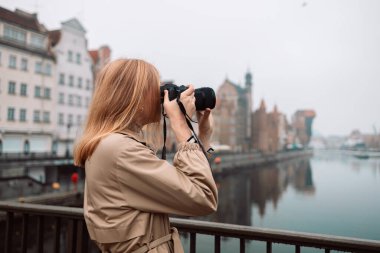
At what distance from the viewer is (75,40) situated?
15805 mm

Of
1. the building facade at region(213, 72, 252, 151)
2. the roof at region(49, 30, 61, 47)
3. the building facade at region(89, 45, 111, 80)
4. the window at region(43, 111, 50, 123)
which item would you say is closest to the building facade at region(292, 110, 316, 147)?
the window at region(43, 111, 50, 123)

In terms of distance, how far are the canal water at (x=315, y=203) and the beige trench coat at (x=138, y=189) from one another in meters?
1.30

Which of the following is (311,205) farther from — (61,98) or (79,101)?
(79,101)

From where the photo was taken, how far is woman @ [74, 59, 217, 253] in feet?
2.43

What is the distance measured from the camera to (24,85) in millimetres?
8273

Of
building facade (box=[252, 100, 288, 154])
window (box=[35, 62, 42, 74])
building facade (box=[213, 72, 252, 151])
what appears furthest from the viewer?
building facade (box=[252, 100, 288, 154])

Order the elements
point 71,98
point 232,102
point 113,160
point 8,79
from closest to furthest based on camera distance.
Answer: point 113,160
point 8,79
point 71,98
point 232,102

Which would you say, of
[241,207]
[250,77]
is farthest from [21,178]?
[250,77]

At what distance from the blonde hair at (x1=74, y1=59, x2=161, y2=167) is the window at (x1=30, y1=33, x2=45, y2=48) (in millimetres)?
11124

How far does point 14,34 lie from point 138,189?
1012 cm

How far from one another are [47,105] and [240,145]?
2643cm

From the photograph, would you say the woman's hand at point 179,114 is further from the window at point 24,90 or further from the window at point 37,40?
the window at point 37,40

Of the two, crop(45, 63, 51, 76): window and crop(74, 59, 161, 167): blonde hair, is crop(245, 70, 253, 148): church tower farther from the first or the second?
crop(74, 59, 161, 167): blonde hair

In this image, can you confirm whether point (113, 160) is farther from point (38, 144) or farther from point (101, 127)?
point (38, 144)
